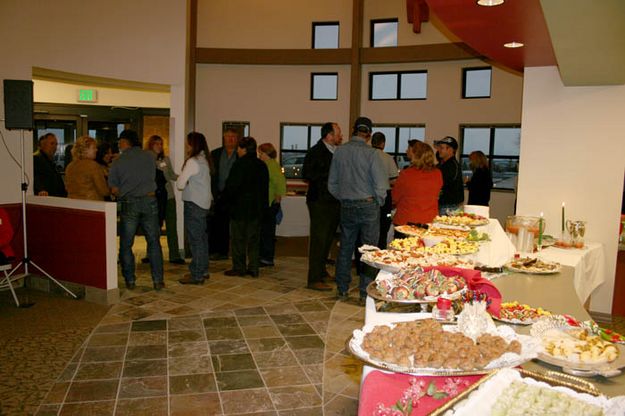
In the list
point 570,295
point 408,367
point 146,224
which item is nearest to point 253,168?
point 146,224

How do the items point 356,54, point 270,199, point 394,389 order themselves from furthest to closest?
point 356,54
point 270,199
point 394,389

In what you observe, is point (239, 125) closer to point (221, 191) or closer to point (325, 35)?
point (325, 35)

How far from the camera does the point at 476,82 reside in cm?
1039

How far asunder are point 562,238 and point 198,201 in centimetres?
362

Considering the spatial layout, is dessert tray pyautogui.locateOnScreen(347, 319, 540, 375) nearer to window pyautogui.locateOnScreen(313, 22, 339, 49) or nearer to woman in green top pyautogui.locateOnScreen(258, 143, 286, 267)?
woman in green top pyautogui.locateOnScreen(258, 143, 286, 267)

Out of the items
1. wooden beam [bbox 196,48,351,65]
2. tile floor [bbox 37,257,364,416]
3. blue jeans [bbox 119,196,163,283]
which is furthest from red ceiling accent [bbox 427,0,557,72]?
wooden beam [bbox 196,48,351,65]

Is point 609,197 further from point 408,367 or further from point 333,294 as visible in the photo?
point 408,367

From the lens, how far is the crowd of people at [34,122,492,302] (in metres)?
5.12

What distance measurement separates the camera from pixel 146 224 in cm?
564

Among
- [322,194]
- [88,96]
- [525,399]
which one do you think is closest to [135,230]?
[322,194]

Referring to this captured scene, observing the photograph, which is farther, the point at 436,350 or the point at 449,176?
the point at 449,176

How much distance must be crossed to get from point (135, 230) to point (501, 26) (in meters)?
4.01

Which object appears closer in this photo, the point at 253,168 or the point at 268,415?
the point at 268,415

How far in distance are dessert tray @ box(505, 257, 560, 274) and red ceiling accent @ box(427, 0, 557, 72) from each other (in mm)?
1550
